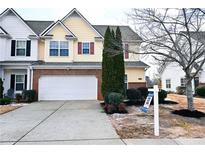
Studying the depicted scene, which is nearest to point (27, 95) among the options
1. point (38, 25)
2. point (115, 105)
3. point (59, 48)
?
point (59, 48)

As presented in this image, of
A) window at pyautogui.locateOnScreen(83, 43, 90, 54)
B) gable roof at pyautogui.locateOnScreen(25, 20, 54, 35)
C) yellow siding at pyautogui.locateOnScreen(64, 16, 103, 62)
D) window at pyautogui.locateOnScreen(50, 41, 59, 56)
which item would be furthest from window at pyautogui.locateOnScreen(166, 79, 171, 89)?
gable roof at pyautogui.locateOnScreen(25, 20, 54, 35)

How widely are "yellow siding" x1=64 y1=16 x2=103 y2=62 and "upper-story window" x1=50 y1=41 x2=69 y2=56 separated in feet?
2.89

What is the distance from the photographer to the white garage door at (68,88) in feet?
67.1

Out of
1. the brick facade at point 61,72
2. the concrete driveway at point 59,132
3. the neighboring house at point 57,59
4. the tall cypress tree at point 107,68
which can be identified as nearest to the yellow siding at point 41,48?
the neighboring house at point 57,59

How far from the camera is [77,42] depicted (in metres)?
22.3

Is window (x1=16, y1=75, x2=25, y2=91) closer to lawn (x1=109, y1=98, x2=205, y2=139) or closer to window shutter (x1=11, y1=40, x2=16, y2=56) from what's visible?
window shutter (x1=11, y1=40, x2=16, y2=56)

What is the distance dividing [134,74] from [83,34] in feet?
21.3

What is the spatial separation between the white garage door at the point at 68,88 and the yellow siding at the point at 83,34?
2.54m

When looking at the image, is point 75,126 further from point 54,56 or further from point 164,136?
point 54,56

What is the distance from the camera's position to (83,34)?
22.6 meters

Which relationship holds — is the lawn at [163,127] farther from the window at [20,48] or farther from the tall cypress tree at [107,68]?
the window at [20,48]

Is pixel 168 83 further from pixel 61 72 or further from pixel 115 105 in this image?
pixel 115 105
